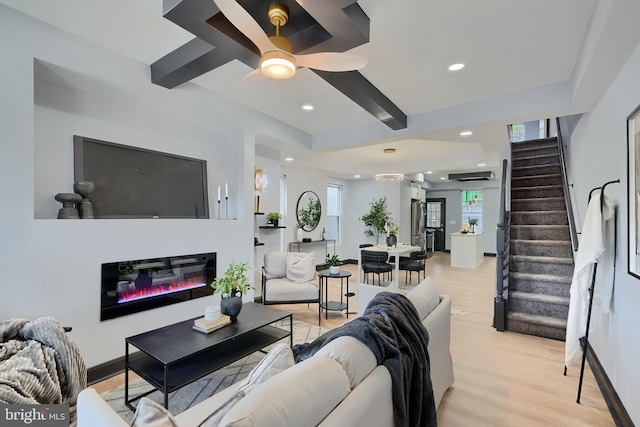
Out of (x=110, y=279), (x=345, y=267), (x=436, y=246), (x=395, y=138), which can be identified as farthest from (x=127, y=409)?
(x=436, y=246)

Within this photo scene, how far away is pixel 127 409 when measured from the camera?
7.37 feet

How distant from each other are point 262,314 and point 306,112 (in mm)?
2584

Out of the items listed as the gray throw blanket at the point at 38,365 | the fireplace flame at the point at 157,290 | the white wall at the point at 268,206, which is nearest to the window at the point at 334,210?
the white wall at the point at 268,206

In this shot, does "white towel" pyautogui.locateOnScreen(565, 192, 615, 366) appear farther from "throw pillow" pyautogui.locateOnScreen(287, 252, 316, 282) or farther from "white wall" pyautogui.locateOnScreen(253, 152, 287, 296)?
"white wall" pyautogui.locateOnScreen(253, 152, 287, 296)

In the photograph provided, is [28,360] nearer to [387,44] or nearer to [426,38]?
[387,44]

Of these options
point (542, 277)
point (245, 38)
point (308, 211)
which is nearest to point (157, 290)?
point (245, 38)

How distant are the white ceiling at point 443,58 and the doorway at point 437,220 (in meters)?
7.18

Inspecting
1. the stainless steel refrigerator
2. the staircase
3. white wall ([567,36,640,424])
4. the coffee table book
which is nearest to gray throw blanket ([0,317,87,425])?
the coffee table book

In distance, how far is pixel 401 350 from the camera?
154 centimetres

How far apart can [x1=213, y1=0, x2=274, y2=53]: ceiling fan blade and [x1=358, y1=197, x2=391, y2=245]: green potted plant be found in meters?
6.42

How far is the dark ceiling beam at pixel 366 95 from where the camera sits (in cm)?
277

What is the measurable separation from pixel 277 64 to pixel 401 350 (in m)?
1.80

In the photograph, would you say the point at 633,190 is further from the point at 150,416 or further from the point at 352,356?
the point at 150,416

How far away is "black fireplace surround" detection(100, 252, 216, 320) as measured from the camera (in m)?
2.76
